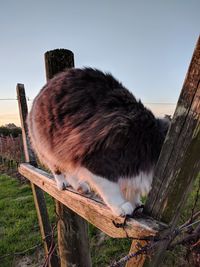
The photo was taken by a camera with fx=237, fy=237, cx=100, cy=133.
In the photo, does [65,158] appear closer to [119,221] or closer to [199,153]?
[119,221]

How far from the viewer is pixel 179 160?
3.02 ft

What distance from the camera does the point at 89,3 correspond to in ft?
11.0

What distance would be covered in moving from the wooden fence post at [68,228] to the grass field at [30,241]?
32 centimetres

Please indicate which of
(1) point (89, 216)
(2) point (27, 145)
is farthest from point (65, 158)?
(2) point (27, 145)

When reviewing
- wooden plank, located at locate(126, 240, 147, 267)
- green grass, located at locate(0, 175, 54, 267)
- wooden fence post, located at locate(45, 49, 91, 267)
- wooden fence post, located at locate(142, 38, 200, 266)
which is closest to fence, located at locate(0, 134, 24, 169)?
green grass, located at locate(0, 175, 54, 267)

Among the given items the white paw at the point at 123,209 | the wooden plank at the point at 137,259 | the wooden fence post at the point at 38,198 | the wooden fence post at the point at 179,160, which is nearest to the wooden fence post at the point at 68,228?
the wooden fence post at the point at 38,198

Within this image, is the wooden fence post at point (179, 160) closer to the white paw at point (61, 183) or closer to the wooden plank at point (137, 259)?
the wooden plank at point (137, 259)

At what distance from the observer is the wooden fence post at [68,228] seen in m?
2.17

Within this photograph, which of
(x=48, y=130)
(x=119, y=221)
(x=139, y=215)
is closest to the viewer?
(x=139, y=215)

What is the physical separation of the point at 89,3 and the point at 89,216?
9.78 ft

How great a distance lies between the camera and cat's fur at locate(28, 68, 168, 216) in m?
1.45

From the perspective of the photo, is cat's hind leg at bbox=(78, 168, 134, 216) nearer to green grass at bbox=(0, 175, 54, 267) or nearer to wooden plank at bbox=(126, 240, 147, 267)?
wooden plank at bbox=(126, 240, 147, 267)

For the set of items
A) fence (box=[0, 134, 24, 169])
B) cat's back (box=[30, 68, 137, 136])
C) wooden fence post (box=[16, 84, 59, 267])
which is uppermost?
cat's back (box=[30, 68, 137, 136])

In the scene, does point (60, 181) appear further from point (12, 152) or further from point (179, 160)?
point (12, 152)
